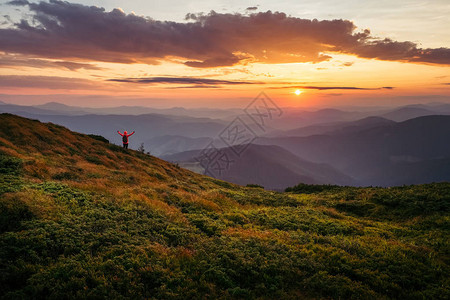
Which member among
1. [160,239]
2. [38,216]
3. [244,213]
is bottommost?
[244,213]

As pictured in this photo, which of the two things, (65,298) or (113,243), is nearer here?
(65,298)

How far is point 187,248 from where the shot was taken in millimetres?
11758

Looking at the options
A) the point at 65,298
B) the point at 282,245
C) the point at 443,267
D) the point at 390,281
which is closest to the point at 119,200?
the point at 65,298

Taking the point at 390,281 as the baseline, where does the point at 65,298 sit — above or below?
above

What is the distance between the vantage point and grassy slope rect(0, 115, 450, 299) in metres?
8.83

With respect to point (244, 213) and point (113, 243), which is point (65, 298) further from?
point (244, 213)

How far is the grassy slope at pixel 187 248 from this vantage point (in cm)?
883

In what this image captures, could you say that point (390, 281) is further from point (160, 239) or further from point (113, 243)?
point (113, 243)

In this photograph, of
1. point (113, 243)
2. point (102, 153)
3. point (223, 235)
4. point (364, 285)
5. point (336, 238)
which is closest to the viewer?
point (364, 285)

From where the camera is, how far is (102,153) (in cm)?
3512

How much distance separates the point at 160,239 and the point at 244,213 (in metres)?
8.51

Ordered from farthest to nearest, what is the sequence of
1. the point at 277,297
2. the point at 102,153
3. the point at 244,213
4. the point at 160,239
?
1. the point at 102,153
2. the point at 244,213
3. the point at 160,239
4. the point at 277,297

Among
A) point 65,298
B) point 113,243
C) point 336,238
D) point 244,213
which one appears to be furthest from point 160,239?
point 336,238

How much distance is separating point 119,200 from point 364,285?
46.4ft
